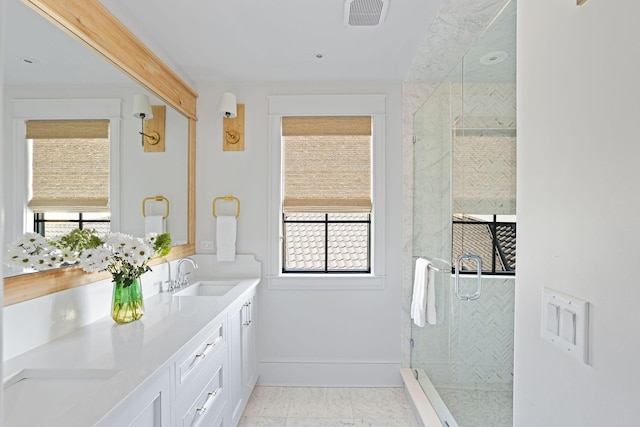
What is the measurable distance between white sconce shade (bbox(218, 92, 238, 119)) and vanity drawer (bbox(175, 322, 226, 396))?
1609 mm

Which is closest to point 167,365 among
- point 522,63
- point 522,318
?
point 522,318

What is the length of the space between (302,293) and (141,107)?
1774 mm

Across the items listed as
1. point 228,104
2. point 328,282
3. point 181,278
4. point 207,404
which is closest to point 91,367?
point 207,404

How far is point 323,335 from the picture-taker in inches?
118

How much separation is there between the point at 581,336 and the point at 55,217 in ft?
6.03

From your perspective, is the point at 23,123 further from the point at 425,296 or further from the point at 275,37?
the point at 425,296

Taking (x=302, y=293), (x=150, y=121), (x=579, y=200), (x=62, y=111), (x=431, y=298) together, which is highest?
(x=150, y=121)

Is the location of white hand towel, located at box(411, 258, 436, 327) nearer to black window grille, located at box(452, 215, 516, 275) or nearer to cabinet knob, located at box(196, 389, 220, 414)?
black window grille, located at box(452, 215, 516, 275)

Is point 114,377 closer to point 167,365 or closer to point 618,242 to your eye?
point 167,365

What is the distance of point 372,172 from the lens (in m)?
3.01

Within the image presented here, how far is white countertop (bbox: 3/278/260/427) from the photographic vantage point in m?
0.99

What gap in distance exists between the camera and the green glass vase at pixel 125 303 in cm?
171

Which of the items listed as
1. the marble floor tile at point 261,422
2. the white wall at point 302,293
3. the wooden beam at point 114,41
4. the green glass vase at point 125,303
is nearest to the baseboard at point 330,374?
the white wall at point 302,293

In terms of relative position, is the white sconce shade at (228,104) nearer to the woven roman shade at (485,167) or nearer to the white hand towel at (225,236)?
the white hand towel at (225,236)
